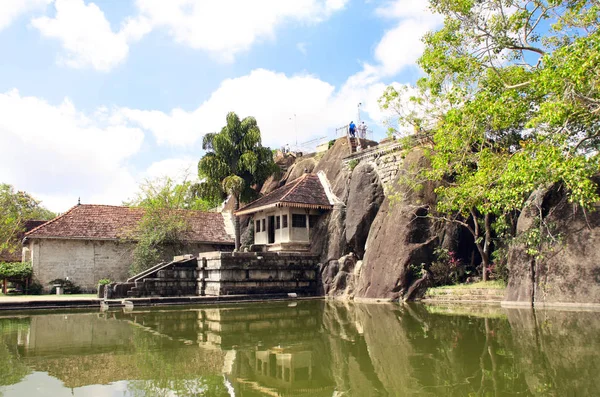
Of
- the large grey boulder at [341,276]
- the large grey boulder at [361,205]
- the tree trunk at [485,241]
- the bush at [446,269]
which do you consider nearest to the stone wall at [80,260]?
the large grey boulder at [341,276]

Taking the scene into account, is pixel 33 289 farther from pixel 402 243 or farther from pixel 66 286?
pixel 402 243

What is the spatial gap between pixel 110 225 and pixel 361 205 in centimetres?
1321

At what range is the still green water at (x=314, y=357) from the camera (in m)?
5.83

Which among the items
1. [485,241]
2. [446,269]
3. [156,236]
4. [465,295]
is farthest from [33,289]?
[485,241]

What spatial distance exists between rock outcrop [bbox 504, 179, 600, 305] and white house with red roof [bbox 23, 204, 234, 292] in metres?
16.9

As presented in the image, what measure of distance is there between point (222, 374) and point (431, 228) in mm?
14193

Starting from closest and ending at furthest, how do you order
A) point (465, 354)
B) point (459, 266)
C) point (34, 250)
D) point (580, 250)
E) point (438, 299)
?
point (465, 354) → point (580, 250) → point (438, 299) → point (459, 266) → point (34, 250)

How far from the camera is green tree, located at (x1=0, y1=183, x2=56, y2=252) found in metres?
31.5

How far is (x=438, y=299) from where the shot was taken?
17719 millimetres

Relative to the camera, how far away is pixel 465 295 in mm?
17078

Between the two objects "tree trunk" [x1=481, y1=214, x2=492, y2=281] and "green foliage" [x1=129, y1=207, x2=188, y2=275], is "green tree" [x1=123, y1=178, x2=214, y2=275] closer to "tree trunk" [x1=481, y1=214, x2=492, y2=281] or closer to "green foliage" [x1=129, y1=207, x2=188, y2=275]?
"green foliage" [x1=129, y1=207, x2=188, y2=275]

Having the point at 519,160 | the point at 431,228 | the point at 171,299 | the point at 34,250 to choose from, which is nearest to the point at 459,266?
the point at 431,228

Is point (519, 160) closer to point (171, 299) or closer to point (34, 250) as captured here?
point (171, 299)

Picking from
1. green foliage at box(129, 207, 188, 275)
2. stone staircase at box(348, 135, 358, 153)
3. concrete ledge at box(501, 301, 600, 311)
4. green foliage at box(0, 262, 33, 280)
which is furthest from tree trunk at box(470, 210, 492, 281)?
green foliage at box(0, 262, 33, 280)
